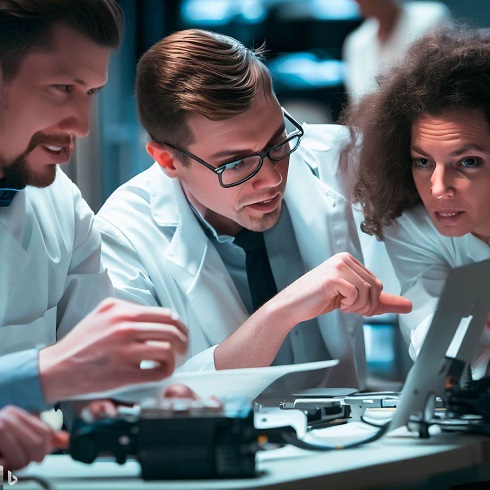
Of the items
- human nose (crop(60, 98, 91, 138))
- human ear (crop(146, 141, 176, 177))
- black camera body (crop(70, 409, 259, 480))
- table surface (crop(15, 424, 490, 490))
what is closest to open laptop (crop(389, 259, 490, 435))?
table surface (crop(15, 424, 490, 490))

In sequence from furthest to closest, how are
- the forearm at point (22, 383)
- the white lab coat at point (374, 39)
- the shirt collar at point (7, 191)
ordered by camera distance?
1. the white lab coat at point (374, 39)
2. the shirt collar at point (7, 191)
3. the forearm at point (22, 383)

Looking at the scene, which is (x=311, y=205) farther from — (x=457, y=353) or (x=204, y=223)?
(x=457, y=353)

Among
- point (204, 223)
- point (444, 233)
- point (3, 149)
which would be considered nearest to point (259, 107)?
point (204, 223)

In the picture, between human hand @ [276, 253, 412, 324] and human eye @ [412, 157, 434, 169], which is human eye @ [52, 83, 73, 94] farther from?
human eye @ [412, 157, 434, 169]

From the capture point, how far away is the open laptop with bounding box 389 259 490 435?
1.43 m

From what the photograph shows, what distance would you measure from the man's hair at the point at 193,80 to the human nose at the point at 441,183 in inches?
20.0

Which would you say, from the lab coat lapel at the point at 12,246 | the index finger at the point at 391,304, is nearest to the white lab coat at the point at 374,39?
the index finger at the point at 391,304

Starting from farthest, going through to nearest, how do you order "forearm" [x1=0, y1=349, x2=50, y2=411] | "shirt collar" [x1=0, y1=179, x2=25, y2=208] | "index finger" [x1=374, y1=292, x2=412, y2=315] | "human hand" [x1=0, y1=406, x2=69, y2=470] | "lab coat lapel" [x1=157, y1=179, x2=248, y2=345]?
"lab coat lapel" [x1=157, y1=179, x2=248, y2=345] → "index finger" [x1=374, y1=292, x2=412, y2=315] → "shirt collar" [x1=0, y1=179, x2=25, y2=208] → "forearm" [x1=0, y1=349, x2=50, y2=411] → "human hand" [x1=0, y1=406, x2=69, y2=470]

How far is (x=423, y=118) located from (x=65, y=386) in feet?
4.07

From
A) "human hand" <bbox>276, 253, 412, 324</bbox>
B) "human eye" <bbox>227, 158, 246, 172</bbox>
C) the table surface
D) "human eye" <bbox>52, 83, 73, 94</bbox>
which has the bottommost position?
Answer: the table surface

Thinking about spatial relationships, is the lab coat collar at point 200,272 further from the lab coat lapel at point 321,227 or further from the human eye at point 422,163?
the human eye at point 422,163

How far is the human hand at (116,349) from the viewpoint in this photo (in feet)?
4.32

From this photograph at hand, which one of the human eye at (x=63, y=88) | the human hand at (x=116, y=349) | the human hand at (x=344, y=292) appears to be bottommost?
the human hand at (x=116, y=349)

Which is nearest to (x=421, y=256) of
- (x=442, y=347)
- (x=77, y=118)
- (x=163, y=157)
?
(x=163, y=157)
